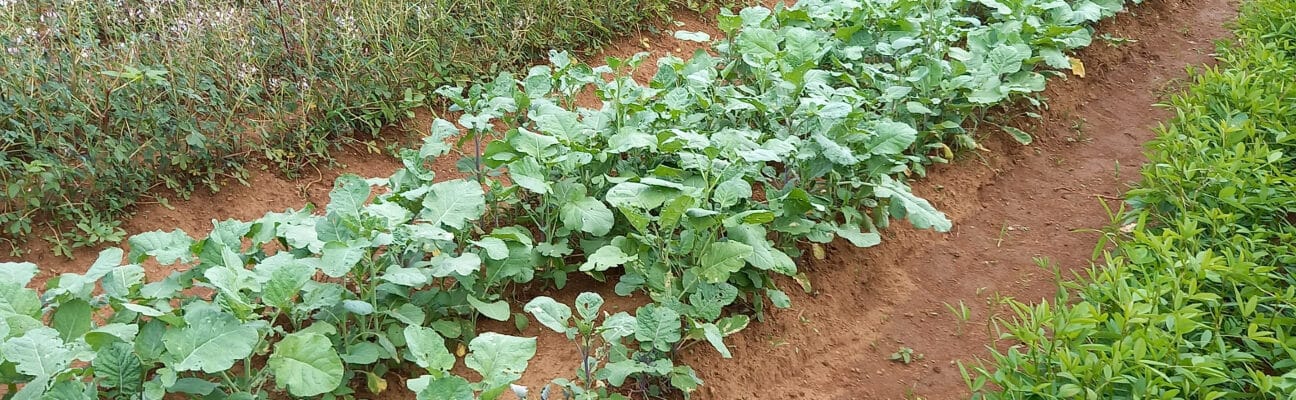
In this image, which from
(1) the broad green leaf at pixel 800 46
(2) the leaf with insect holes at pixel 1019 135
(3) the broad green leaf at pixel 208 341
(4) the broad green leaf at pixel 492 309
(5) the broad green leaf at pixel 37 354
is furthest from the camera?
(2) the leaf with insect holes at pixel 1019 135

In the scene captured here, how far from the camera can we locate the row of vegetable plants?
96.7 inches

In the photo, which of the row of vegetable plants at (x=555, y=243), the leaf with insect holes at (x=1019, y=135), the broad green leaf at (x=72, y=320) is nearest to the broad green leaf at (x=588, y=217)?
A: the row of vegetable plants at (x=555, y=243)

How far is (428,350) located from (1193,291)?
2.28 meters

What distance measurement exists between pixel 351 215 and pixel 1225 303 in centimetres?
272

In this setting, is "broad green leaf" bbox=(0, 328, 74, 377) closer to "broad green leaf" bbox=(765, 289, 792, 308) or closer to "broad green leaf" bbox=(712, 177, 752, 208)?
"broad green leaf" bbox=(712, 177, 752, 208)

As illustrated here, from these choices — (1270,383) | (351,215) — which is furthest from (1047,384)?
(351,215)

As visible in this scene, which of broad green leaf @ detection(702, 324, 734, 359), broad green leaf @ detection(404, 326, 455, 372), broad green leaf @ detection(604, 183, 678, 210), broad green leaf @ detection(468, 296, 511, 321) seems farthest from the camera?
broad green leaf @ detection(604, 183, 678, 210)

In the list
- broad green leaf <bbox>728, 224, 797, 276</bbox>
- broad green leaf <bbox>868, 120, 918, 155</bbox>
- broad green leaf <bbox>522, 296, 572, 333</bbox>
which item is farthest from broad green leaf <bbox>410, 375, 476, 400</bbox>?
broad green leaf <bbox>868, 120, 918, 155</bbox>

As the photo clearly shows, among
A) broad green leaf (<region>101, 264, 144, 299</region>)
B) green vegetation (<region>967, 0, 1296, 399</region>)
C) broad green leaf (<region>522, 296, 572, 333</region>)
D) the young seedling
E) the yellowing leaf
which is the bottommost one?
the yellowing leaf

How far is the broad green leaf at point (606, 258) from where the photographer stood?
10.0 feet

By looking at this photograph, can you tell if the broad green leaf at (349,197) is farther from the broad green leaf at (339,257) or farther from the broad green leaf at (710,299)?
the broad green leaf at (710,299)

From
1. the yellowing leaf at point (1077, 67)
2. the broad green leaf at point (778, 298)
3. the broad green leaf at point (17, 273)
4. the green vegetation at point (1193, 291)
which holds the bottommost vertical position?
the yellowing leaf at point (1077, 67)

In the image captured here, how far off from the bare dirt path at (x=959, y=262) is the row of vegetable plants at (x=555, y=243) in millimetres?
153

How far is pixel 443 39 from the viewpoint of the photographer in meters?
5.14
